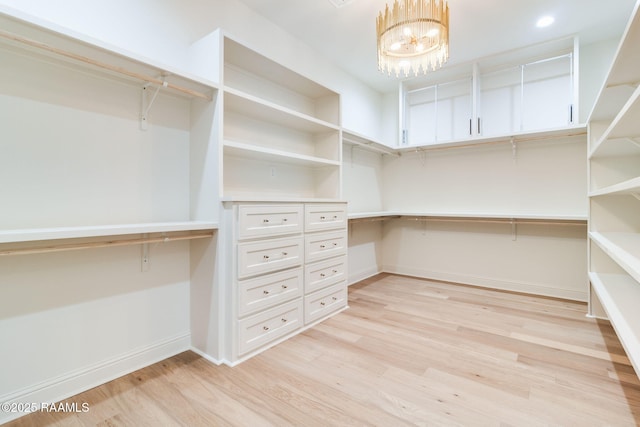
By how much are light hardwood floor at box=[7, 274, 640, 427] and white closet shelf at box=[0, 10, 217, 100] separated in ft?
5.73

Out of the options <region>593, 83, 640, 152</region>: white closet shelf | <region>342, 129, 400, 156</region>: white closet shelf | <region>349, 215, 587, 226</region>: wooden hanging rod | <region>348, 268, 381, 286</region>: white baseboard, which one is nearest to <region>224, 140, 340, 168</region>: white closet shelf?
<region>342, 129, 400, 156</region>: white closet shelf

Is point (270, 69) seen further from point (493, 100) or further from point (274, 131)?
point (493, 100)

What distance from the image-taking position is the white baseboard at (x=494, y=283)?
3.35 metres

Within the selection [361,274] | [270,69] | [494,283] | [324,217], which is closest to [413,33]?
[270,69]

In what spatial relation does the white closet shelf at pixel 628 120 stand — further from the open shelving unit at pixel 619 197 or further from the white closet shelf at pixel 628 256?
the white closet shelf at pixel 628 256

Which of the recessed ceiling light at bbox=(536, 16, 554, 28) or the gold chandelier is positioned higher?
the recessed ceiling light at bbox=(536, 16, 554, 28)

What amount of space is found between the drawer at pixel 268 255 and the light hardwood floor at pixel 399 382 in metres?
0.58

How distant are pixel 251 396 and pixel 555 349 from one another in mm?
2117

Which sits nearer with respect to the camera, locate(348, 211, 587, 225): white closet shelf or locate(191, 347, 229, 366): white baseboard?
locate(191, 347, 229, 366): white baseboard

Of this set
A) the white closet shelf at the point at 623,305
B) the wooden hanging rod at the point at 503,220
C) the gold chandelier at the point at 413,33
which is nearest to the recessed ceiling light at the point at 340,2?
the gold chandelier at the point at 413,33

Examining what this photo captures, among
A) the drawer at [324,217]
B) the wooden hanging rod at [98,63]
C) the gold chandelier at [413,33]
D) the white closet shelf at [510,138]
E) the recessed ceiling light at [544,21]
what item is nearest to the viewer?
the wooden hanging rod at [98,63]

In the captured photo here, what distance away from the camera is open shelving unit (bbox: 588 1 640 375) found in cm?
138

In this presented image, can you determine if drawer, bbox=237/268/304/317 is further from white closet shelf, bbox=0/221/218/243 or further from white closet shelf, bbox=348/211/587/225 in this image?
white closet shelf, bbox=348/211/587/225

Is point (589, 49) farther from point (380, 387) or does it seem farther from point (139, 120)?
point (139, 120)
